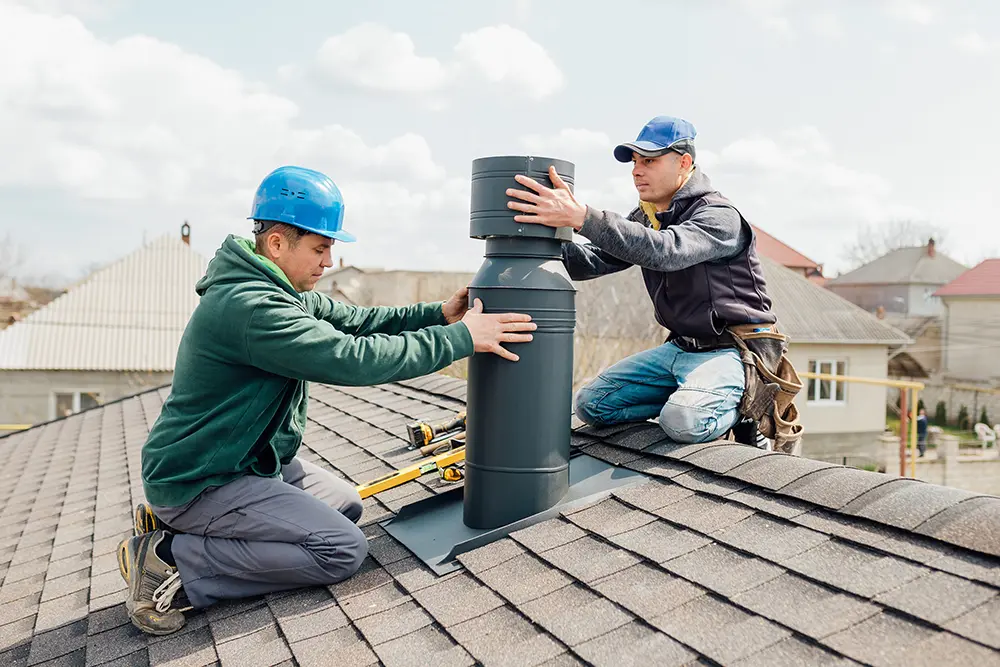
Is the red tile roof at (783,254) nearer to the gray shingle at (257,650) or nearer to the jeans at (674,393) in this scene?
the jeans at (674,393)

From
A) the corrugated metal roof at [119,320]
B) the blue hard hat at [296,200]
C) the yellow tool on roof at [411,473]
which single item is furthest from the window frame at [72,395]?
the blue hard hat at [296,200]

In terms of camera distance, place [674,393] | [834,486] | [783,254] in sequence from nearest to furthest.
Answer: [834,486]
[674,393]
[783,254]

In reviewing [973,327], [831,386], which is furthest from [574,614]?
[973,327]

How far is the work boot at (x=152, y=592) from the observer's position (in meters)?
2.73

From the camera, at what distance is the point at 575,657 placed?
2043mm

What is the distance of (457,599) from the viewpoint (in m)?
2.50

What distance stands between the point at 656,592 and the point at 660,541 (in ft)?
1.01

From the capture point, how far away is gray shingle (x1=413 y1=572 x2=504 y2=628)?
94.2 inches

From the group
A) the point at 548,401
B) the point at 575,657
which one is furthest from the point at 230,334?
the point at 575,657

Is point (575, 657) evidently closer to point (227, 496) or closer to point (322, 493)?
point (227, 496)

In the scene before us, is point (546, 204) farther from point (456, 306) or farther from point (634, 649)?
point (634, 649)

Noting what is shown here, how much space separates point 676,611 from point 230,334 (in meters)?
1.69

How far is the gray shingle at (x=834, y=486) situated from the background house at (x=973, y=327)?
136 feet

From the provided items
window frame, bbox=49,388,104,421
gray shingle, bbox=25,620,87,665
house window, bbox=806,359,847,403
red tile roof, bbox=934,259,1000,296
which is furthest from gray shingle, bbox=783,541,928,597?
red tile roof, bbox=934,259,1000,296
